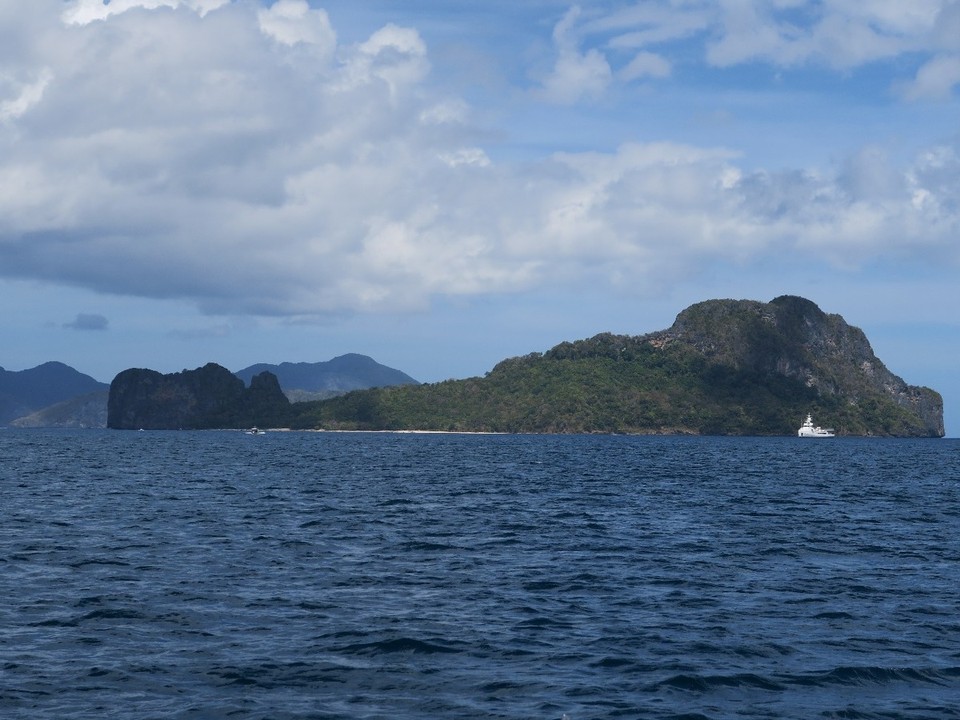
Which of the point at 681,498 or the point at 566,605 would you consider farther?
the point at 681,498

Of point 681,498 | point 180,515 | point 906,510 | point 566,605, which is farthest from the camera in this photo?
point 681,498

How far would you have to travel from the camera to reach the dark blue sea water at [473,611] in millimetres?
26188

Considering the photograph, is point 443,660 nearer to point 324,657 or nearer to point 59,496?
point 324,657

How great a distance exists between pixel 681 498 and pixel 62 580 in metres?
54.2

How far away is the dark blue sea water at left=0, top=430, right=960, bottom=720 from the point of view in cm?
2619

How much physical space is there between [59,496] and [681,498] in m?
47.7

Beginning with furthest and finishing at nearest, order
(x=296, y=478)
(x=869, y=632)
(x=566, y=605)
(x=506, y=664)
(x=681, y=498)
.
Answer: (x=296, y=478), (x=681, y=498), (x=566, y=605), (x=869, y=632), (x=506, y=664)

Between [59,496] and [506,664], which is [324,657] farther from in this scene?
[59,496]

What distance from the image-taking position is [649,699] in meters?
26.2

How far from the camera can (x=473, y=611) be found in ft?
119

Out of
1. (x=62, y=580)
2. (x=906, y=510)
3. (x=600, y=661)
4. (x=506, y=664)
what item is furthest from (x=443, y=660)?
(x=906, y=510)

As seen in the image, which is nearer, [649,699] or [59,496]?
[649,699]

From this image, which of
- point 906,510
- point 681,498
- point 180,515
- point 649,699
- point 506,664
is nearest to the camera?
point 649,699

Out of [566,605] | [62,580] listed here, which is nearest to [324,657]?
[566,605]
